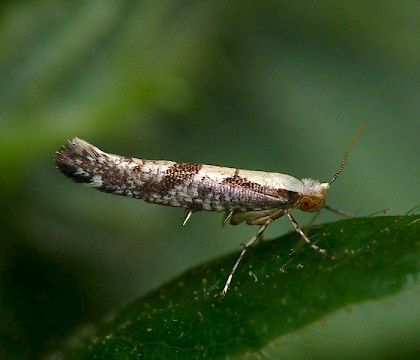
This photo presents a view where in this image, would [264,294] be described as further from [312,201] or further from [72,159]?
[72,159]

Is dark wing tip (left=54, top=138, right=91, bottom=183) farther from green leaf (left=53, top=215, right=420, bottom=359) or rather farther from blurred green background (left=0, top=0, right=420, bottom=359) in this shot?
green leaf (left=53, top=215, right=420, bottom=359)

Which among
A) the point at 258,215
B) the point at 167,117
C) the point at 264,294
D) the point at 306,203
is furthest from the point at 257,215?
the point at 167,117

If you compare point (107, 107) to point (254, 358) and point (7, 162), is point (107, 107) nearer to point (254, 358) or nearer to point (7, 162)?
point (7, 162)

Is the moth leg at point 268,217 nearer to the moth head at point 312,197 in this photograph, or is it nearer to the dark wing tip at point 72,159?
the moth head at point 312,197

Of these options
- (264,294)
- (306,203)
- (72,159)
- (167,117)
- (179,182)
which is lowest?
(264,294)

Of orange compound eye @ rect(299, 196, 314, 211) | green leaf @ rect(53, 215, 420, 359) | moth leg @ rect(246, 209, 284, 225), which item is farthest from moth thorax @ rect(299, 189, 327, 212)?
green leaf @ rect(53, 215, 420, 359)
